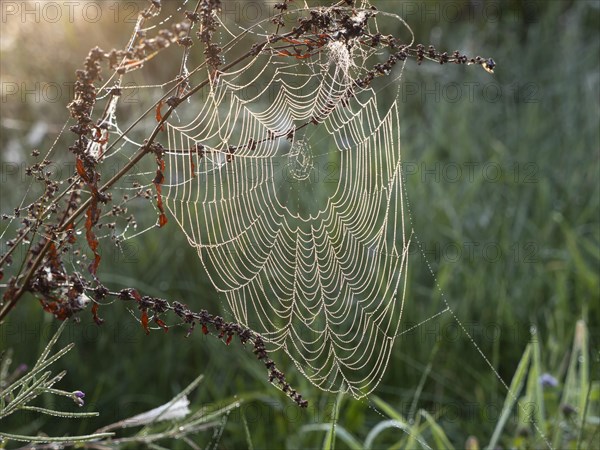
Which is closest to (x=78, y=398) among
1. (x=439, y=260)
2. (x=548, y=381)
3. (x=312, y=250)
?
(x=548, y=381)

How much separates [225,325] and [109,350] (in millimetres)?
2671

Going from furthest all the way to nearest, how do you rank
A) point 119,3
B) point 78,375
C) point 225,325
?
point 119,3 → point 78,375 → point 225,325

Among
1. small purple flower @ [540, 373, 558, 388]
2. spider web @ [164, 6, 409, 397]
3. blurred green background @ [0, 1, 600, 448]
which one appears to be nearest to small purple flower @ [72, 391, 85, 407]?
blurred green background @ [0, 1, 600, 448]

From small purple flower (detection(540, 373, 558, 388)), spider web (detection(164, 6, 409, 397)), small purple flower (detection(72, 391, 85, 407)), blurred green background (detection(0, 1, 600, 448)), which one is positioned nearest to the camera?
small purple flower (detection(72, 391, 85, 407))

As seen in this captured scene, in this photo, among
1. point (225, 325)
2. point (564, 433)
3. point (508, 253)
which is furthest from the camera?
point (508, 253)

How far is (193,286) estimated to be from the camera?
14.0 ft

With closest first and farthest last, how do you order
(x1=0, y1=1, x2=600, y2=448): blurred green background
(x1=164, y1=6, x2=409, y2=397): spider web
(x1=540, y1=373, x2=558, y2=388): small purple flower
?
(x1=540, y1=373, x2=558, y2=388): small purple flower, (x1=0, y1=1, x2=600, y2=448): blurred green background, (x1=164, y1=6, x2=409, y2=397): spider web

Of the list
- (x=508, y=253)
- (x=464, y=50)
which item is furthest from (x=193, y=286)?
(x=464, y=50)

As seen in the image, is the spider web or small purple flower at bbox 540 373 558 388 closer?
small purple flower at bbox 540 373 558 388

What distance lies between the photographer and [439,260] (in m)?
4.46

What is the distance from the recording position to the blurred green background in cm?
363

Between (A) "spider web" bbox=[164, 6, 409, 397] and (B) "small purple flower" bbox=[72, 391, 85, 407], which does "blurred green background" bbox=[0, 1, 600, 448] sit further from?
(B) "small purple flower" bbox=[72, 391, 85, 407]

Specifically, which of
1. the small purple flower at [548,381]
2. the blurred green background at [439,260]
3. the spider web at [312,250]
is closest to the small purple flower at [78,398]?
the blurred green background at [439,260]

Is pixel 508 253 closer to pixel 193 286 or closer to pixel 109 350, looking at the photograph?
pixel 193 286
